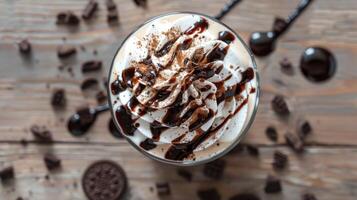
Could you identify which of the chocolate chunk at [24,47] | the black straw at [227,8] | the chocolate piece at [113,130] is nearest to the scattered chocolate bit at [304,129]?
the black straw at [227,8]

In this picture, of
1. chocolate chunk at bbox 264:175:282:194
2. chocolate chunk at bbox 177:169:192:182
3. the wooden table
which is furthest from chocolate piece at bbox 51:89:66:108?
chocolate chunk at bbox 264:175:282:194

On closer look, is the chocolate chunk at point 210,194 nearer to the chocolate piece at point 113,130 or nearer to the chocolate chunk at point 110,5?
the chocolate piece at point 113,130

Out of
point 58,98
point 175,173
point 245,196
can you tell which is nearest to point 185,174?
point 175,173

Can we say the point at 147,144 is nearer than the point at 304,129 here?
Yes

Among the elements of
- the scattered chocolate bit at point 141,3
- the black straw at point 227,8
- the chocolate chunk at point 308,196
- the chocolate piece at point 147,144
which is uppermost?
the black straw at point 227,8

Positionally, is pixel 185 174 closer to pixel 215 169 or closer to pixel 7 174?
pixel 215 169

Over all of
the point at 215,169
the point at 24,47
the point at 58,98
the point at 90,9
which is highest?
the point at 90,9
